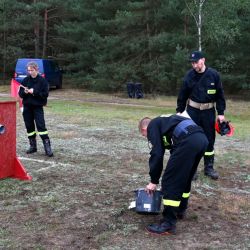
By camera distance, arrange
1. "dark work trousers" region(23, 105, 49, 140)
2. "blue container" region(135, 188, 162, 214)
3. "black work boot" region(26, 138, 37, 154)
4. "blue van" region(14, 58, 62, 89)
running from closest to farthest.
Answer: "blue container" region(135, 188, 162, 214), "dark work trousers" region(23, 105, 49, 140), "black work boot" region(26, 138, 37, 154), "blue van" region(14, 58, 62, 89)

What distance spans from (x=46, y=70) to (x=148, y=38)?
259 inches

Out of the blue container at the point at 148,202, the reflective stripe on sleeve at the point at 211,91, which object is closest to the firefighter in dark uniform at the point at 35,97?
the reflective stripe on sleeve at the point at 211,91

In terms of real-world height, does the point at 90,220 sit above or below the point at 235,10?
below

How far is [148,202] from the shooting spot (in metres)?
5.42

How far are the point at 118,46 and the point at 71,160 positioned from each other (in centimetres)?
2121

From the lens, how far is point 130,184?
725cm

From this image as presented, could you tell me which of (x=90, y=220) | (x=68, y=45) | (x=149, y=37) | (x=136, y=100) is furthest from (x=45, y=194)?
(x=68, y=45)

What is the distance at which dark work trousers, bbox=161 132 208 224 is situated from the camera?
16.1 feet

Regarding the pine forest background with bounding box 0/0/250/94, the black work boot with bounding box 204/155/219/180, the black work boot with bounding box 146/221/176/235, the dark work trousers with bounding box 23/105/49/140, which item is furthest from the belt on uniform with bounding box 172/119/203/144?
the pine forest background with bounding box 0/0/250/94

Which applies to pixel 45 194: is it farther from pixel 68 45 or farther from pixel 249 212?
pixel 68 45

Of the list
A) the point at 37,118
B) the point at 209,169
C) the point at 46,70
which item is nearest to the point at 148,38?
the point at 46,70

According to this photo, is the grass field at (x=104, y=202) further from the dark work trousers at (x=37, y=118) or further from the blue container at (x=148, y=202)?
the dark work trousers at (x=37, y=118)

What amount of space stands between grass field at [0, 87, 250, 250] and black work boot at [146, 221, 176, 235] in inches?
2.9

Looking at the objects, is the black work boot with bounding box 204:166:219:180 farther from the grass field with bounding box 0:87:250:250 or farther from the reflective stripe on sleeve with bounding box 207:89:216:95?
the reflective stripe on sleeve with bounding box 207:89:216:95
